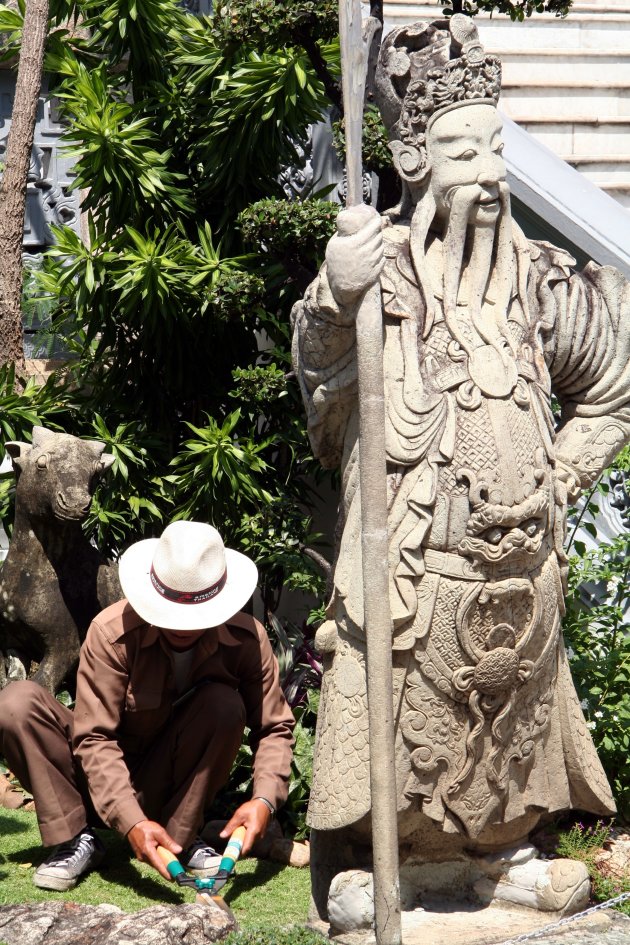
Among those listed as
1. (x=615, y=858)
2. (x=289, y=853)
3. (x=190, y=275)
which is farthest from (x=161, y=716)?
(x=190, y=275)

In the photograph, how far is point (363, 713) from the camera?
3.77 m

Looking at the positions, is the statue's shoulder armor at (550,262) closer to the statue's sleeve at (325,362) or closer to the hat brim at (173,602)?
the statue's sleeve at (325,362)

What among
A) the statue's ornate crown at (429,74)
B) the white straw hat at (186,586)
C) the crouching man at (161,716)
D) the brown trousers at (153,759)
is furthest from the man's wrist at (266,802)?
the statue's ornate crown at (429,74)

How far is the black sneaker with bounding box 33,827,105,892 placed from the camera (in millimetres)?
4184

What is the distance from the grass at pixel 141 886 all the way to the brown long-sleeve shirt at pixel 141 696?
30cm

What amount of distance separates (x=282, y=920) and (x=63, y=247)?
332 centimetres

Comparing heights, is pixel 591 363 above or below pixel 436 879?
above

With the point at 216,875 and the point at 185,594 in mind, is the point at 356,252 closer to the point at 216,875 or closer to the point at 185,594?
the point at 185,594

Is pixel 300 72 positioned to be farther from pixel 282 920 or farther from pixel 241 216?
pixel 282 920

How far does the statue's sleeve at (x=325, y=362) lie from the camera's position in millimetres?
3766

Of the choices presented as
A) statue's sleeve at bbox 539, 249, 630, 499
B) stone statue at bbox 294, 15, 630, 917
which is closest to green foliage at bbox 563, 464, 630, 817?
statue's sleeve at bbox 539, 249, 630, 499

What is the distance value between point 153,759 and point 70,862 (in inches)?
16.3

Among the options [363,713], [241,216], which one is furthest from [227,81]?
[363,713]

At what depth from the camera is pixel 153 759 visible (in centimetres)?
437
